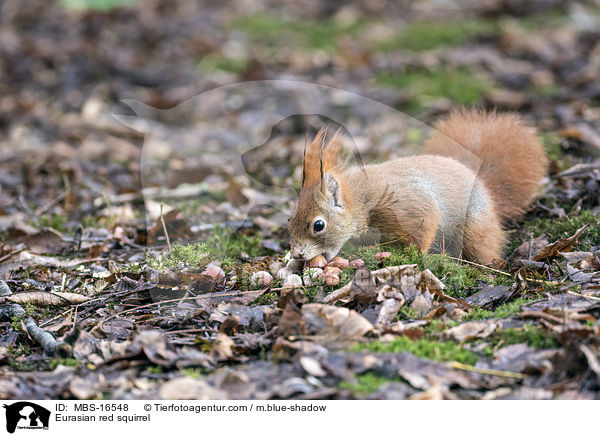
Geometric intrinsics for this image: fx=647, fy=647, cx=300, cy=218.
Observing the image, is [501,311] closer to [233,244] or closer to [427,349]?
[427,349]

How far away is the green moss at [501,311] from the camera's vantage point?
10.0 ft

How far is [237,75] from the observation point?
354 inches

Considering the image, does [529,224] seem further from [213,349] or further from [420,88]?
[420,88]

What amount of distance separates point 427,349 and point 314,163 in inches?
49.5

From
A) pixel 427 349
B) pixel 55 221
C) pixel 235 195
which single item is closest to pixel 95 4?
pixel 55 221

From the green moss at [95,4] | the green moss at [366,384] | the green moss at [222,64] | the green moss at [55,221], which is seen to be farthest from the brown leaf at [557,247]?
the green moss at [95,4]

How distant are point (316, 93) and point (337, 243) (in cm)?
453

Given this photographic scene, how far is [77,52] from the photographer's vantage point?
9.55 meters

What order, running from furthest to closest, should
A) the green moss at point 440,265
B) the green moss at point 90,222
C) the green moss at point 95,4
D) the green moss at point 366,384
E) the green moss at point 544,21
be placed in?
the green moss at point 95,4 → the green moss at point 544,21 → the green moss at point 90,222 → the green moss at point 440,265 → the green moss at point 366,384

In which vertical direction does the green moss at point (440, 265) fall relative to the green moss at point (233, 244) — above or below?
above

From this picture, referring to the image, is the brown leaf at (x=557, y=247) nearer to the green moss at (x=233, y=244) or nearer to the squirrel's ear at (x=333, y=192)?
the squirrel's ear at (x=333, y=192)

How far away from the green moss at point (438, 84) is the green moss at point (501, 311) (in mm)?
4502

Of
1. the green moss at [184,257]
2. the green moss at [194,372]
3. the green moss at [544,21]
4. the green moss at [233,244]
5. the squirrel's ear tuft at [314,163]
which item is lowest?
the green moss at [194,372]

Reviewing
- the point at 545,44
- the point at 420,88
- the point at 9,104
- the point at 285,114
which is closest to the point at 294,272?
the point at 285,114
